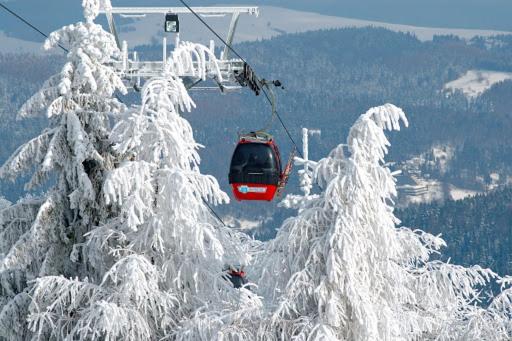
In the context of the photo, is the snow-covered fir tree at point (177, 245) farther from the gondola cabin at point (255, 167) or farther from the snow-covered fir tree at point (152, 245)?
the gondola cabin at point (255, 167)

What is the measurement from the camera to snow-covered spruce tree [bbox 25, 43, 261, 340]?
19.4 meters

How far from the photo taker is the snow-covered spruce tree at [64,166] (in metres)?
20.7

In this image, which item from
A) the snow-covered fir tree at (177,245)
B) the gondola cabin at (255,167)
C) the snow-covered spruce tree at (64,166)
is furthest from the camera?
the gondola cabin at (255,167)

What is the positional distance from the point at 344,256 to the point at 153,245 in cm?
456

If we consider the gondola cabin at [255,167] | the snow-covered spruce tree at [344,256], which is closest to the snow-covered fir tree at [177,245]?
the snow-covered spruce tree at [344,256]

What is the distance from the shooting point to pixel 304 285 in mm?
16844

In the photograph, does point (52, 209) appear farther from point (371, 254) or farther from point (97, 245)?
point (371, 254)

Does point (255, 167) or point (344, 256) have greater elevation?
point (255, 167)

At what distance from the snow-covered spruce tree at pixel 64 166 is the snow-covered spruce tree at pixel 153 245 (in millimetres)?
532

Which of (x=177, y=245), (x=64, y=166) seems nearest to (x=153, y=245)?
(x=177, y=245)

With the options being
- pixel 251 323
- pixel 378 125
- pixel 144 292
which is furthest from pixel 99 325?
pixel 378 125

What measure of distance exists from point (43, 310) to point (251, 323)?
14.1ft

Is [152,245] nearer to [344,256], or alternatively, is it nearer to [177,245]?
[177,245]

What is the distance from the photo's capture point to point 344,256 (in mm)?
16641
